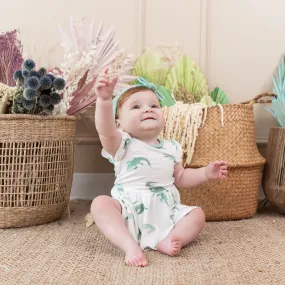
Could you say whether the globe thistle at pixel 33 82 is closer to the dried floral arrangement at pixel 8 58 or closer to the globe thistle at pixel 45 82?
the globe thistle at pixel 45 82

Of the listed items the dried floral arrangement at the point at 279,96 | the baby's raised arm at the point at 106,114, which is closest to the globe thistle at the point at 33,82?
the baby's raised arm at the point at 106,114

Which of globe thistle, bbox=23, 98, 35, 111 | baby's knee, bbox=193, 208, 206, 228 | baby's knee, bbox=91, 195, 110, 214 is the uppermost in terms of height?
globe thistle, bbox=23, 98, 35, 111

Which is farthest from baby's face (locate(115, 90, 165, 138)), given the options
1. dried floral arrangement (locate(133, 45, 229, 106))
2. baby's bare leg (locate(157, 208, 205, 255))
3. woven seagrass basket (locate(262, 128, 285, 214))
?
woven seagrass basket (locate(262, 128, 285, 214))

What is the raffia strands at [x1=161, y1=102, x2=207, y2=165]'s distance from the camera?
1374 mm

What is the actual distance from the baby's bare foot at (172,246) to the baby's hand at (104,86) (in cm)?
37

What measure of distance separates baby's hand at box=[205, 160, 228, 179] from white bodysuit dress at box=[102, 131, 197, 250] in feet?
0.34

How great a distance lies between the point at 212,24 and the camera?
5.71ft

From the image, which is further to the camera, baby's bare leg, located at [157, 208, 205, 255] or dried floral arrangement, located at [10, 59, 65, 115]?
dried floral arrangement, located at [10, 59, 65, 115]

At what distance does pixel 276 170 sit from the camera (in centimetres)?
148

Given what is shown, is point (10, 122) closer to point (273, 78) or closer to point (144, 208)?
point (144, 208)

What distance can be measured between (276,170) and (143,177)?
0.56m

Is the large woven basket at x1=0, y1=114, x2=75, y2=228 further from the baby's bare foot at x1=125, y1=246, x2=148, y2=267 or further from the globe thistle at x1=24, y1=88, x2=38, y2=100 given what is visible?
the baby's bare foot at x1=125, y1=246, x2=148, y2=267

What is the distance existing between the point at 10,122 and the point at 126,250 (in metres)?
0.52

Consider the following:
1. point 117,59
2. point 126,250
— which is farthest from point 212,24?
point 126,250
